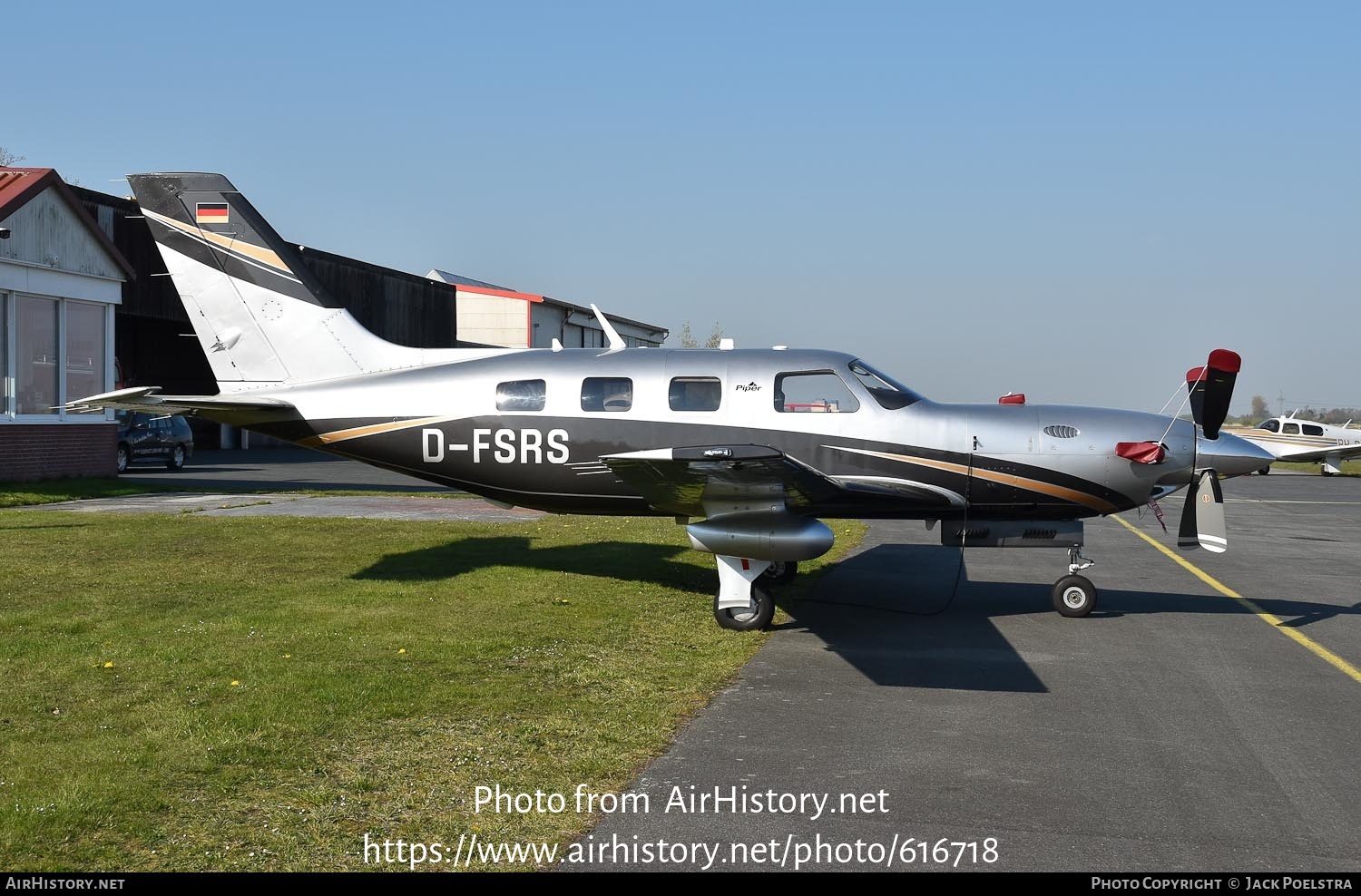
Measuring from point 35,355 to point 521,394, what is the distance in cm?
1806

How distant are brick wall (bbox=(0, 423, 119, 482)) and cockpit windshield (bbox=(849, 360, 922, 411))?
1996cm

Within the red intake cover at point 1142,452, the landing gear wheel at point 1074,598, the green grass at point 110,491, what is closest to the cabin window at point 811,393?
the red intake cover at point 1142,452

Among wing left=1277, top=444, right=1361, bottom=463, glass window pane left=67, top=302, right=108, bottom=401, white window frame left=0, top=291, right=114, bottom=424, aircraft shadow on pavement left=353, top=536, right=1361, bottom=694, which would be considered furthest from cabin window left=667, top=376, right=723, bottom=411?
glass window pane left=67, top=302, right=108, bottom=401

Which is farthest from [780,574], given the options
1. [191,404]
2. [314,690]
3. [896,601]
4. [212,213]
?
[212,213]

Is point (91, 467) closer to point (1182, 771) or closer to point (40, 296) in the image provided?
point (40, 296)

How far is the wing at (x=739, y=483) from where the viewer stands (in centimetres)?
941

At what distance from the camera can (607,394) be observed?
1205 cm

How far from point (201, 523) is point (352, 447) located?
19.9ft

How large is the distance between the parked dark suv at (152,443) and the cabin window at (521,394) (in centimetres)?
2423

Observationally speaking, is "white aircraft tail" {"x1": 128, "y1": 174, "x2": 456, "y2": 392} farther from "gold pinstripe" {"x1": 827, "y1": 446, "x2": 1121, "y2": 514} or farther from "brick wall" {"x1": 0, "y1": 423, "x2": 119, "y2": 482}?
"brick wall" {"x1": 0, "y1": 423, "x2": 119, "y2": 482}

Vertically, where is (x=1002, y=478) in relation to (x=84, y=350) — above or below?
below

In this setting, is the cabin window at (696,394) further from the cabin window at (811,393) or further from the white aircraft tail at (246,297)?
the white aircraft tail at (246,297)

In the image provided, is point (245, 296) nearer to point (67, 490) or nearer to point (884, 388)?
point (884, 388)
